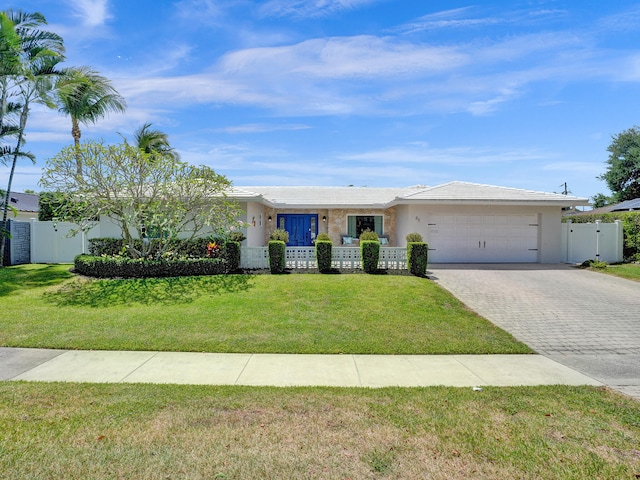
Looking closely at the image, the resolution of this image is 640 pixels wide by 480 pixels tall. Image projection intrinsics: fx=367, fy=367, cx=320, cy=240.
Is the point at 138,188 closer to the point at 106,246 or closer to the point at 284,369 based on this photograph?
the point at 106,246

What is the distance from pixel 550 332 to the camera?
25.3ft

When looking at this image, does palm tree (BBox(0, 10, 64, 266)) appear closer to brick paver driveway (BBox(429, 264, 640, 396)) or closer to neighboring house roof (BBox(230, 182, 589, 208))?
neighboring house roof (BBox(230, 182, 589, 208))

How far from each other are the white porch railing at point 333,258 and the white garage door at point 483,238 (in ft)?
10.9

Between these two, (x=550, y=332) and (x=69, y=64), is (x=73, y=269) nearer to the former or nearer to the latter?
(x=69, y=64)

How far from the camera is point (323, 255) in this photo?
13336 millimetres

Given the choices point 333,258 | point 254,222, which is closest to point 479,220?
point 333,258

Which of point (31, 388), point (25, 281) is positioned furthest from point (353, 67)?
point (25, 281)

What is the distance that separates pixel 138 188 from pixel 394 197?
506 inches

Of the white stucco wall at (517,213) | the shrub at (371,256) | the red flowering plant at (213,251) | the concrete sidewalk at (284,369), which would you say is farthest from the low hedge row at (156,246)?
the white stucco wall at (517,213)

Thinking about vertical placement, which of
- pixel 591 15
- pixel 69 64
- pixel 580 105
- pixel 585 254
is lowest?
pixel 585 254

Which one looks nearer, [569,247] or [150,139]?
[569,247]

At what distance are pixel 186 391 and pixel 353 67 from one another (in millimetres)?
11338

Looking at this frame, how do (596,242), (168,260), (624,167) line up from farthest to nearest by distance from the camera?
(624,167) → (596,242) → (168,260)

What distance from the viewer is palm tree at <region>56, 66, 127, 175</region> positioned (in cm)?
1543
